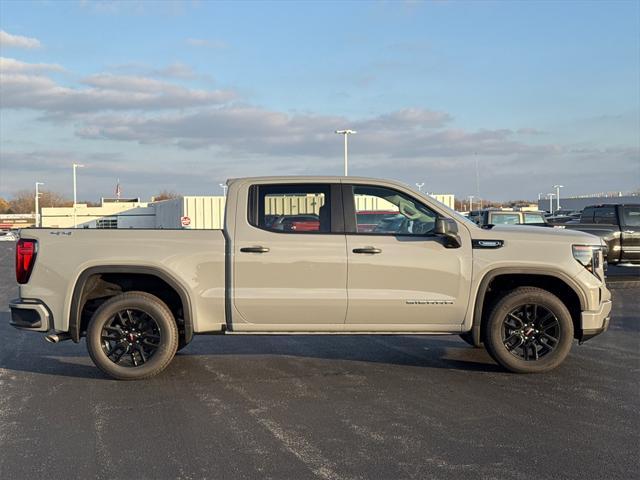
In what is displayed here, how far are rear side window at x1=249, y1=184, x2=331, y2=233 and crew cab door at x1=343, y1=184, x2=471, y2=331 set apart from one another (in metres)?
0.32

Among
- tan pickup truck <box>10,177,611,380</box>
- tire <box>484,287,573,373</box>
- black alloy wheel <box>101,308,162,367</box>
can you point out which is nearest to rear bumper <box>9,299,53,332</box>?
tan pickup truck <box>10,177,611,380</box>

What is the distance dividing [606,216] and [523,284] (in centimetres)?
1090

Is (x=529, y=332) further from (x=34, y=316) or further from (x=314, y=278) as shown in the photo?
(x=34, y=316)

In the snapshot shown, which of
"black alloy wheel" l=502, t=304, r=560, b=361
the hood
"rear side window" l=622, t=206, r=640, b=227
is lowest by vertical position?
"black alloy wheel" l=502, t=304, r=560, b=361

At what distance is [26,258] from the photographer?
6.41m

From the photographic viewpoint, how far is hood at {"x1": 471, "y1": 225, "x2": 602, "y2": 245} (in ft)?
21.3

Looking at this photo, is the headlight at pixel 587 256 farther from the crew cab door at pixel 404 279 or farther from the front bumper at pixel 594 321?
the crew cab door at pixel 404 279

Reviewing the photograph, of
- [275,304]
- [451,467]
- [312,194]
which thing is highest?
[312,194]

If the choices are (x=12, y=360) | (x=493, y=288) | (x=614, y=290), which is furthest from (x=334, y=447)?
(x=614, y=290)

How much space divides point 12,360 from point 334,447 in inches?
186

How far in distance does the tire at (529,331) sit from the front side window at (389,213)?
44.9 inches

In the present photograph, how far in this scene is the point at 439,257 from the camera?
21.0 feet

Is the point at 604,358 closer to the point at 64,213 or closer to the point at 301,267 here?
the point at 301,267

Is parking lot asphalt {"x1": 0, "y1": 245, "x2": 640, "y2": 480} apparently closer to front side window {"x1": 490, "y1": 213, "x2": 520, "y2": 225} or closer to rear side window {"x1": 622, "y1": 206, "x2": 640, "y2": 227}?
rear side window {"x1": 622, "y1": 206, "x2": 640, "y2": 227}
